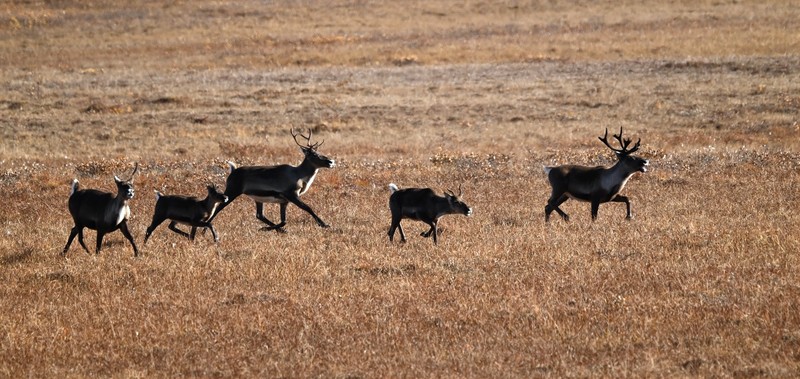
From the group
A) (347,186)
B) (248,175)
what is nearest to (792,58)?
(347,186)

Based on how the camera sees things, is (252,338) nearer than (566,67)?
Yes

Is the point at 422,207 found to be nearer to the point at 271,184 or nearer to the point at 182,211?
the point at 271,184

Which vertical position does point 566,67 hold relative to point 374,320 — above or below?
below

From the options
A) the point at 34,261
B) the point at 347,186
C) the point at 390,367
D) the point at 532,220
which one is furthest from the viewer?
the point at 347,186

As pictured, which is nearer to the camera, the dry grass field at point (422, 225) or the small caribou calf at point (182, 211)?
the dry grass field at point (422, 225)

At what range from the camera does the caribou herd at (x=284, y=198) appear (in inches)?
584

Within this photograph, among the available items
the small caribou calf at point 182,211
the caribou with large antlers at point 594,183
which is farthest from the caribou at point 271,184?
the caribou with large antlers at point 594,183

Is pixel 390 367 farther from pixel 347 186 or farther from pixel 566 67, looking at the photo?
pixel 566 67

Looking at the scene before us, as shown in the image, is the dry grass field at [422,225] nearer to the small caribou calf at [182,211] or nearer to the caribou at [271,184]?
the small caribou calf at [182,211]

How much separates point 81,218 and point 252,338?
5.46 m

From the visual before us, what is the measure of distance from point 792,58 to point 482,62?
14239 millimetres

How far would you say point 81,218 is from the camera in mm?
14859

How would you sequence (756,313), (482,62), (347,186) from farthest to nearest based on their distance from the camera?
(482,62)
(347,186)
(756,313)

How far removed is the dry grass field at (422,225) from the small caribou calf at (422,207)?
434 millimetres
